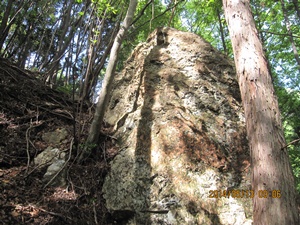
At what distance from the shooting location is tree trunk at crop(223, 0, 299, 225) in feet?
5.92

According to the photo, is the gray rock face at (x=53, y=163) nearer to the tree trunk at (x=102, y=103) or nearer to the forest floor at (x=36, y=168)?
the forest floor at (x=36, y=168)

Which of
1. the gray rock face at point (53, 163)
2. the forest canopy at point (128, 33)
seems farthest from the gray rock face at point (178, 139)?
the forest canopy at point (128, 33)

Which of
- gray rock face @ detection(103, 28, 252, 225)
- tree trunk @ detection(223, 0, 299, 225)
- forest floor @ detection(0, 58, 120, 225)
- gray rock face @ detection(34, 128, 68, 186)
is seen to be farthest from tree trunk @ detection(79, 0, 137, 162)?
tree trunk @ detection(223, 0, 299, 225)

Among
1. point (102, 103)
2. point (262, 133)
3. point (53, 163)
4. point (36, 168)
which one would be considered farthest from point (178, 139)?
point (36, 168)

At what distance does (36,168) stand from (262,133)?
2776 millimetres

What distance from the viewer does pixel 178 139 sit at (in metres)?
3.27

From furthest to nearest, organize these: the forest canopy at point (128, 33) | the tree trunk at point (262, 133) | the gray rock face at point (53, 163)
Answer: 1. the forest canopy at point (128, 33)
2. the gray rock face at point (53, 163)
3. the tree trunk at point (262, 133)

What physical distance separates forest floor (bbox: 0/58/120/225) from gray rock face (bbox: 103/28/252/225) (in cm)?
26

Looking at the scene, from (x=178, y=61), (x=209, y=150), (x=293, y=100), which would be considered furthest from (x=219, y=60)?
(x=293, y=100)

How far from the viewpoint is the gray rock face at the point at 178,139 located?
2.71 metres

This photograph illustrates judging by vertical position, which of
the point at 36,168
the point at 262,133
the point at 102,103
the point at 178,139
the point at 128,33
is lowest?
the point at 36,168

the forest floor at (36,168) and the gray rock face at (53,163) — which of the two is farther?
the gray rock face at (53,163)

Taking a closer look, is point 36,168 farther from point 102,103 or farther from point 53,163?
point 102,103

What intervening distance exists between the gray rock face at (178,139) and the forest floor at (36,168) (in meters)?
0.26
